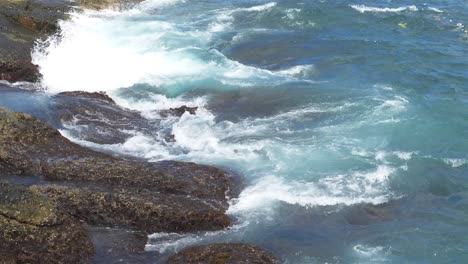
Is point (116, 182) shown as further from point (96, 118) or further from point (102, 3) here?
point (102, 3)

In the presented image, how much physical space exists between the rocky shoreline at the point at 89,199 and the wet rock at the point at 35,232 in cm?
2

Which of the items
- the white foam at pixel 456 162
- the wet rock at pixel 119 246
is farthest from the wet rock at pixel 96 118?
the white foam at pixel 456 162

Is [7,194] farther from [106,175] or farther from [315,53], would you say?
[315,53]

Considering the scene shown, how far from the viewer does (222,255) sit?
11984 millimetres

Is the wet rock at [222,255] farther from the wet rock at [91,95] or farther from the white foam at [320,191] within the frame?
the wet rock at [91,95]

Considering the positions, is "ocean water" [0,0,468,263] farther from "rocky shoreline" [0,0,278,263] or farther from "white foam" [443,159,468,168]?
"rocky shoreline" [0,0,278,263]

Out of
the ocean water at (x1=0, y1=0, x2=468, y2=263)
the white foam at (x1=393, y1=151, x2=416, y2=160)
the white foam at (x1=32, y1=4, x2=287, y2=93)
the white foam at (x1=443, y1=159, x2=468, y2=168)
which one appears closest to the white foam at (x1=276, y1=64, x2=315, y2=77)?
the ocean water at (x1=0, y1=0, x2=468, y2=263)

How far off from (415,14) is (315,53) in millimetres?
8934

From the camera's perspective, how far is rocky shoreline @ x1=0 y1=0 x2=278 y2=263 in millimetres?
11812

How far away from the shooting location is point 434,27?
31.1m

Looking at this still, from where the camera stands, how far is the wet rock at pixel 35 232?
11.5 meters

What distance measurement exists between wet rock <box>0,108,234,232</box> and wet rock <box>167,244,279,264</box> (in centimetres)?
117

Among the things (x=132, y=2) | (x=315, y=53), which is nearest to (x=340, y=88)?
(x=315, y=53)

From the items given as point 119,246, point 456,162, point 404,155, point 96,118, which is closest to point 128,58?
point 96,118
